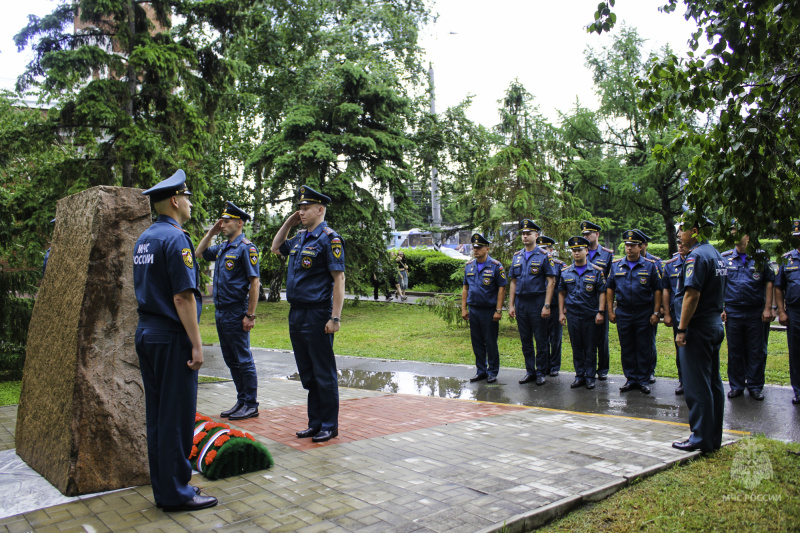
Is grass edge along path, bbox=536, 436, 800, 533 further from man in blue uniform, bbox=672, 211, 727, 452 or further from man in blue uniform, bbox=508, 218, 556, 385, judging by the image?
man in blue uniform, bbox=508, 218, 556, 385

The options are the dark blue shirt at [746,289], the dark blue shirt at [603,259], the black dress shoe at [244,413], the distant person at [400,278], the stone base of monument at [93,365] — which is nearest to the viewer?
the stone base of monument at [93,365]

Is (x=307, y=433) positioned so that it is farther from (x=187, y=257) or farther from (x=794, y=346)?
(x=794, y=346)

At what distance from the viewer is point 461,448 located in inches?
199

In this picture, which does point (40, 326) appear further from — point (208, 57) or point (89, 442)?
point (208, 57)

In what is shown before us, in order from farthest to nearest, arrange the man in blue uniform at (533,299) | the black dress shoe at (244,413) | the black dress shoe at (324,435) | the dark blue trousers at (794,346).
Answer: the man in blue uniform at (533,299)
the dark blue trousers at (794,346)
the black dress shoe at (244,413)
the black dress shoe at (324,435)

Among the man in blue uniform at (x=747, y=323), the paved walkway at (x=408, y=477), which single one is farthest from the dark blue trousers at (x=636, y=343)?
the paved walkway at (x=408, y=477)

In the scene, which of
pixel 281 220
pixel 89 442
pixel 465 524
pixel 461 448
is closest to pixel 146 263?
pixel 89 442

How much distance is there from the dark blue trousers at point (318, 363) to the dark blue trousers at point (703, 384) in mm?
3062

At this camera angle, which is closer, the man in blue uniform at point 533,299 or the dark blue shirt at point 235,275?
the dark blue shirt at point 235,275

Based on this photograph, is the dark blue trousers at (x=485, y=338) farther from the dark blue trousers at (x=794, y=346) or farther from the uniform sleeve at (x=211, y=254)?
the uniform sleeve at (x=211, y=254)

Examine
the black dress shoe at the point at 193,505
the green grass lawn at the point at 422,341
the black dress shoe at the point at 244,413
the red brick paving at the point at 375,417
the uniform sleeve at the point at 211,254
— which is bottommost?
the black dress shoe at the point at 193,505

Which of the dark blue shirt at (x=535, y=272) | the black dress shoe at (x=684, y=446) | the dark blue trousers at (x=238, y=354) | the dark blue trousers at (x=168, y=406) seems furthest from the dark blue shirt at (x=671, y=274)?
the dark blue trousers at (x=168, y=406)

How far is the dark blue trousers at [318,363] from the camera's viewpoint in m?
5.45

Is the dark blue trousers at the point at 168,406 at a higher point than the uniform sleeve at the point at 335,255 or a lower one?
lower
